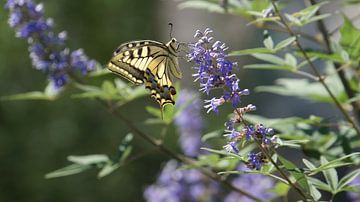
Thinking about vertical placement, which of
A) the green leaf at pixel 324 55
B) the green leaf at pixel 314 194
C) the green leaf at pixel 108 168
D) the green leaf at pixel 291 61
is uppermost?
the green leaf at pixel 324 55

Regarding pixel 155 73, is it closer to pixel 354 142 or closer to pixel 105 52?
pixel 354 142

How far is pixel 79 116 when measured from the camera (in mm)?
8867

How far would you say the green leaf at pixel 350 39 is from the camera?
272cm

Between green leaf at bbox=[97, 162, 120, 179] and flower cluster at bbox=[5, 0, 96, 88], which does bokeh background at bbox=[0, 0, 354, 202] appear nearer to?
flower cluster at bbox=[5, 0, 96, 88]

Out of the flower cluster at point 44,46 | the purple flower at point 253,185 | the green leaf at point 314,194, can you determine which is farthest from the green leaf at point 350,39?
the purple flower at point 253,185

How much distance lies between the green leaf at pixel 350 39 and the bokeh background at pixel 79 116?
221 inches

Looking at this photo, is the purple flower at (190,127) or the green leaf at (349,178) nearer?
the green leaf at (349,178)

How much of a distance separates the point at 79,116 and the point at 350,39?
644 cm

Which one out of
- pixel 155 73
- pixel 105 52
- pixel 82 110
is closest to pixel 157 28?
pixel 105 52

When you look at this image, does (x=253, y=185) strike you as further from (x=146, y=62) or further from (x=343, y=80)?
(x=146, y=62)

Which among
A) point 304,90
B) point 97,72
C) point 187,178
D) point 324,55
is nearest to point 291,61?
point 324,55

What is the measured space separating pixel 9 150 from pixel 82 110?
3.70 feet

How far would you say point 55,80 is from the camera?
3309 mm

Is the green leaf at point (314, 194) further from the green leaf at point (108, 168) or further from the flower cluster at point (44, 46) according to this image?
the flower cluster at point (44, 46)
